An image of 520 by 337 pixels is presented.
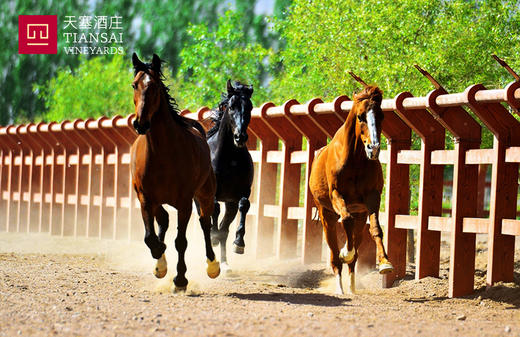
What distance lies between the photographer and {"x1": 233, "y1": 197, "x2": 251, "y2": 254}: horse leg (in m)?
12.5

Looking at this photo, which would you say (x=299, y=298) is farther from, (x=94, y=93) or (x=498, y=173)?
(x=94, y=93)

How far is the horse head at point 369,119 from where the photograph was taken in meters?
9.35

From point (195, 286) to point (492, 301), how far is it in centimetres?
328

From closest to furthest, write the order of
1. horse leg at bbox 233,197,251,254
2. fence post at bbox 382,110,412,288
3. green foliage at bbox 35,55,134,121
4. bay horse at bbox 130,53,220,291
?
1. bay horse at bbox 130,53,220,291
2. fence post at bbox 382,110,412,288
3. horse leg at bbox 233,197,251,254
4. green foliage at bbox 35,55,134,121

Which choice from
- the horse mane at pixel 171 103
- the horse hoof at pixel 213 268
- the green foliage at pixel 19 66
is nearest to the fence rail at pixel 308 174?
the horse mane at pixel 171 103

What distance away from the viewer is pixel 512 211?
10047 mm

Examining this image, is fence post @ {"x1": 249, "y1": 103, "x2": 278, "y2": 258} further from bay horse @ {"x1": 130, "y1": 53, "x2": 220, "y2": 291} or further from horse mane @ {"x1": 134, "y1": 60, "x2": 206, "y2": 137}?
bay horse @ {"x1": 130, "y1": 53, "x2": 220, "y2": 291}

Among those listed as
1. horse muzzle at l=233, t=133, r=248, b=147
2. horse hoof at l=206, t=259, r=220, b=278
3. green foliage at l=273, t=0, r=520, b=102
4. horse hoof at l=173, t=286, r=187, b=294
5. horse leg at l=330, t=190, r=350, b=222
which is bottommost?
horse hoof at l=173, t=286, r=187, b=294

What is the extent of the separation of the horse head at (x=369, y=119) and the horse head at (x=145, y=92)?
6.75 feet

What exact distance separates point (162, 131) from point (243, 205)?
128 inches

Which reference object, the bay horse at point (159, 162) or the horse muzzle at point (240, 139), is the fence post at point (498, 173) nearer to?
the horse muzzle at point (240, 139)

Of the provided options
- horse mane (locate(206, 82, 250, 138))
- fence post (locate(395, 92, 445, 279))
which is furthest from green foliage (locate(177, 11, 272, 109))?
fence post (locate(395, 92, 445, 279))

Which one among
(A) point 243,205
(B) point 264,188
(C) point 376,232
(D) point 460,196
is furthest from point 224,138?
(D) point 460,196

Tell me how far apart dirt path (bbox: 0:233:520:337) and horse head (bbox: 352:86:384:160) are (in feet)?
5.04
